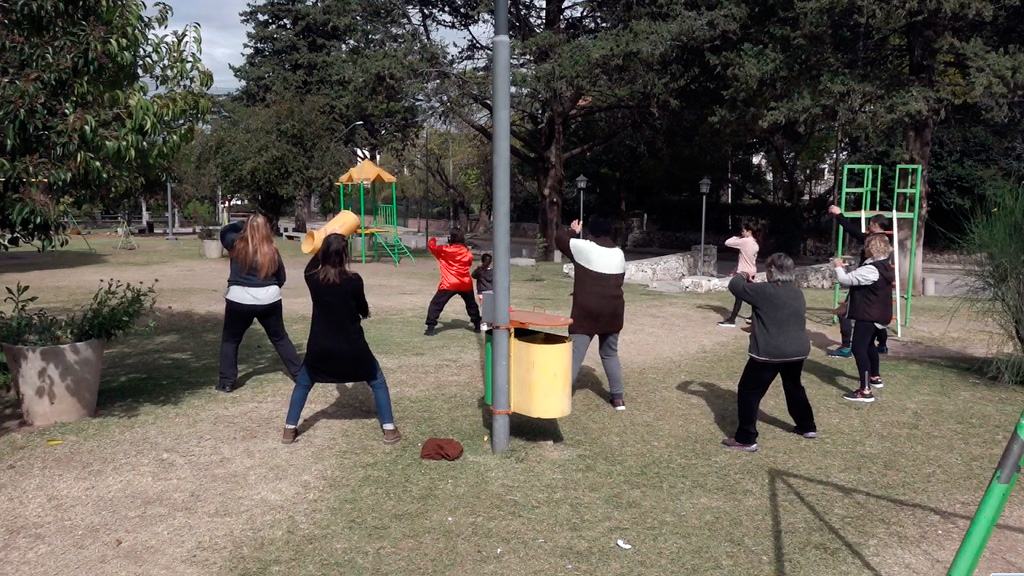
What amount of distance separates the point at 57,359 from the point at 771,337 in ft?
17.6

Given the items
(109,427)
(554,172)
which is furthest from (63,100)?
(554,172)

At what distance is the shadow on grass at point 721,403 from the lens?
21.8 feet

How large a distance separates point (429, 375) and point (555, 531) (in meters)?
3.96

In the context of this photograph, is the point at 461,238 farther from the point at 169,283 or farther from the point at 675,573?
the point at 169,283

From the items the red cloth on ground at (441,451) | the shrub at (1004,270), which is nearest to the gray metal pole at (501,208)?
the red cloth on ground at (441,451)

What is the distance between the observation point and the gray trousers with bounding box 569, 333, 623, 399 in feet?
21.7

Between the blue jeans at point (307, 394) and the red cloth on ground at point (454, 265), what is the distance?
4.32 metres

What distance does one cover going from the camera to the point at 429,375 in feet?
27.3

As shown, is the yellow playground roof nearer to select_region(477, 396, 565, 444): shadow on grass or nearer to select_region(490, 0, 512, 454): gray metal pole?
select_region(477, 396, 565, 444): shadow on grass

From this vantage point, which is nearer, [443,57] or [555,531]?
[555,531]

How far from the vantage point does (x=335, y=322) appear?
18.5ft

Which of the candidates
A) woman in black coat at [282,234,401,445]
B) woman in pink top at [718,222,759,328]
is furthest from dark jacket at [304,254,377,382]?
woman in pink top at [718,222,759,328]

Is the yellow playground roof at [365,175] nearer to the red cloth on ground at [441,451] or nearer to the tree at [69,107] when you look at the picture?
the tree at [69,107]

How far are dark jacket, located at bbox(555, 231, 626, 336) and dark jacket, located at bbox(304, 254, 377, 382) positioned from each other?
1.75m
